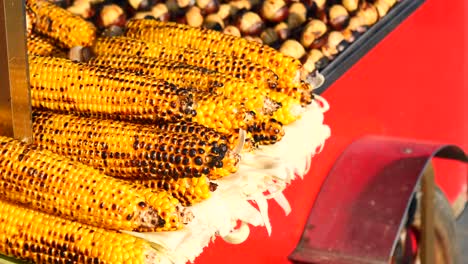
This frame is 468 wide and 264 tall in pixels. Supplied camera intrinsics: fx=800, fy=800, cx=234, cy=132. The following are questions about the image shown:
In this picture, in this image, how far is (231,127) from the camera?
269cm

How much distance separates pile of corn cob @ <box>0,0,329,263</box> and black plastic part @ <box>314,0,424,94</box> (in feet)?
2.01

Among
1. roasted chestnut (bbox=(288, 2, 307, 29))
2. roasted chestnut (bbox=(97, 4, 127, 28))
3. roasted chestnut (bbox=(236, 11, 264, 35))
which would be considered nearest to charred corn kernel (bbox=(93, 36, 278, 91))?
roasted chestnut (bbox=(97, 4, 127, 28))

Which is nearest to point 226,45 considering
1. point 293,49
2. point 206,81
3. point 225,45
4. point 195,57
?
point 225,45

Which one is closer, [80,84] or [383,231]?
[80,84]

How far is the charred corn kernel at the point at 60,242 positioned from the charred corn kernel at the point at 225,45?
1.05 m

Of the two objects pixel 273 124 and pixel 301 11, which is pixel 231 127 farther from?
pixel 301 11

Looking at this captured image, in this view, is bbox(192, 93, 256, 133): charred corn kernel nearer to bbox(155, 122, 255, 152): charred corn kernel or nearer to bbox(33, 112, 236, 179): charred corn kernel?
bbox(155, 122, 255, 152): charred corn kernel

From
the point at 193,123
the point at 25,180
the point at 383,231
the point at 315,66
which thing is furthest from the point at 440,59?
the point at 25,180

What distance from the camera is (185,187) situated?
2.52 m

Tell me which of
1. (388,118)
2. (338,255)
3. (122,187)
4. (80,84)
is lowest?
(338,255)

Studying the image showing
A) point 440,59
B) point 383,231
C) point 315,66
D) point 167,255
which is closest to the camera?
point 167,255

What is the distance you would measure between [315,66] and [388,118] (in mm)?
693

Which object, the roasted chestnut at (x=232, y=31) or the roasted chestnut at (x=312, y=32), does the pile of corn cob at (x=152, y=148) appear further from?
the roasted chestnut at (x=312, y=32)

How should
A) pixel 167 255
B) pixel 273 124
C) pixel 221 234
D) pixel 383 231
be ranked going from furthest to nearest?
pixel 383 231, pixel 273 124, pixel 221 234, pixel 167 255
